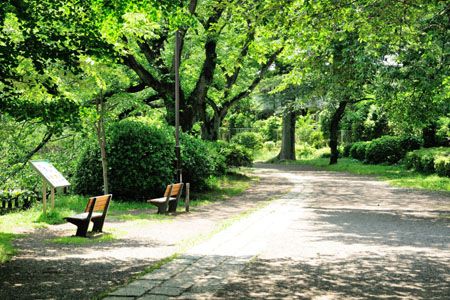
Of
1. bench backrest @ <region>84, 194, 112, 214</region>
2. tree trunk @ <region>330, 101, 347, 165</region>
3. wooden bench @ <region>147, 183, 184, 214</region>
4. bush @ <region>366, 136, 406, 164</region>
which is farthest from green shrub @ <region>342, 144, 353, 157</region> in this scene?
bench backrest @ <region>84, 194, 112, 214</region>

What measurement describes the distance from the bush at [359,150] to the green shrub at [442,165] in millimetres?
11513

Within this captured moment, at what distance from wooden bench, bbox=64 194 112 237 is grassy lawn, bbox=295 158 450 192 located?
13.5 m

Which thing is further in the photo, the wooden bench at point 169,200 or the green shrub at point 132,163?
the green shrub at point 132,163

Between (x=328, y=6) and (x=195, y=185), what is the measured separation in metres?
8.90

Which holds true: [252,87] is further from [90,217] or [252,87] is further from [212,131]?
[90,217]

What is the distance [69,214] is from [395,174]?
18565 mm

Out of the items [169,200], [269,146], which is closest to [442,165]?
[169,200]

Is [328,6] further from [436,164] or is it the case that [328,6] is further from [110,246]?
[436,164]

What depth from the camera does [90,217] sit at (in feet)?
32.2

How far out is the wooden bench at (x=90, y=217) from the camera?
31.8 feet

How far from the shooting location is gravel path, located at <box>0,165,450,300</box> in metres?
6.03

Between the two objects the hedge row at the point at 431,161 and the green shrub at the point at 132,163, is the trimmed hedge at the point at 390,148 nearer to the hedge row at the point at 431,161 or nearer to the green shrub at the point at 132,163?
the hedge row at the point at 431,161

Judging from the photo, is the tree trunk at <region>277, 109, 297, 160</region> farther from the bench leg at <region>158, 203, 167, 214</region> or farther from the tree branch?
the bench leg at <region>158, 203, 167, 214</region>

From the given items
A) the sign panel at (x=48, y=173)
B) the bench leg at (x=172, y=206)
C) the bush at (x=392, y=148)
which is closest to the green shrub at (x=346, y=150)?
the bush at (x=392, y=148)
